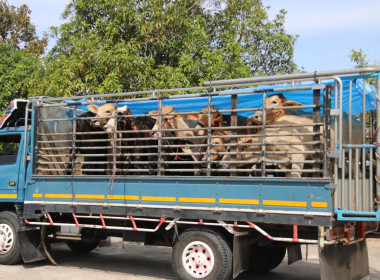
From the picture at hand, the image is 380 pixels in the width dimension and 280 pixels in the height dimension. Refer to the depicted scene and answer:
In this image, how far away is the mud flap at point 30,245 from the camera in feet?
26.9

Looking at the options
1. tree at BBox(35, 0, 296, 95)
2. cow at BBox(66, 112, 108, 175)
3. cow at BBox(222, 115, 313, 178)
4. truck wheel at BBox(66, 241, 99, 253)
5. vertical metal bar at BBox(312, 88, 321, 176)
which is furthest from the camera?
tree at BBox(35, 0, 296, 95)

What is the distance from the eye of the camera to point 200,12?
1491 cm

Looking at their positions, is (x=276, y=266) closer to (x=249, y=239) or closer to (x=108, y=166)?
(x=249, y=239)

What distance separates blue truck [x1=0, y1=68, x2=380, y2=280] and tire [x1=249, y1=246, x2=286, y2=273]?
2cm

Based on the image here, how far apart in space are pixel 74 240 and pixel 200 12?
9.12m

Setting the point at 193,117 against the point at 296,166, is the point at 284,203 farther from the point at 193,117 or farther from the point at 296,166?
the point at 193,117

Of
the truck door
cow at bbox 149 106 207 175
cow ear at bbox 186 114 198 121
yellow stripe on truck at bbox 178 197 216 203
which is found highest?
cow ear at bbox 186 114 198 121

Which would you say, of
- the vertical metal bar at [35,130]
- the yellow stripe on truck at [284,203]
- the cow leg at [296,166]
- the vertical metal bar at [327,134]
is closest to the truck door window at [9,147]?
the vertical metal bar at [35,130]

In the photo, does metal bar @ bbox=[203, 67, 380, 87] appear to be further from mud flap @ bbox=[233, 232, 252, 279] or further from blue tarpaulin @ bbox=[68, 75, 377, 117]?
mud flap @ bbox=[233, 232, 252, 279]

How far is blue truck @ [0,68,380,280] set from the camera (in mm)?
6098

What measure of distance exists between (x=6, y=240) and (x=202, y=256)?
3.86 metres

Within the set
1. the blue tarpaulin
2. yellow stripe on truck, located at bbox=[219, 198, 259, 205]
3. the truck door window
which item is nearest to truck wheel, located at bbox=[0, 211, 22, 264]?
the truck door window

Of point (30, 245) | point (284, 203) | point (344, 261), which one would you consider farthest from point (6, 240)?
point (344, 261)

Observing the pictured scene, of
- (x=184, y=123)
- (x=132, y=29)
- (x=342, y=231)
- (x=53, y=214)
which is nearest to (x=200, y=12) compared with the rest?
(x=132, y=29)
